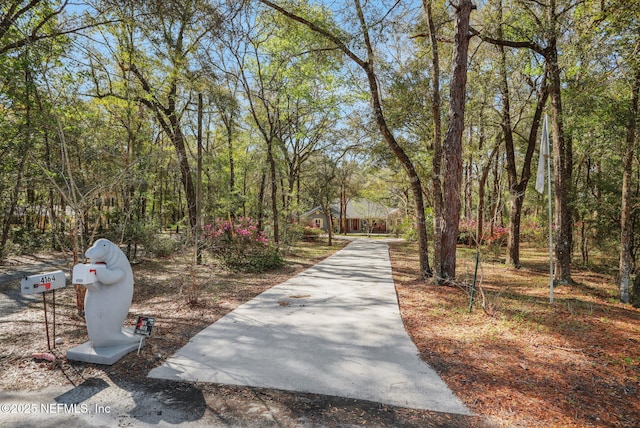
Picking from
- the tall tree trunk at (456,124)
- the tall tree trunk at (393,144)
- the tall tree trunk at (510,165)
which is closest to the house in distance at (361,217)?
the tall tree trunk at (510,165)

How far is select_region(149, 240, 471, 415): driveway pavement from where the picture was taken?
3.06 metres

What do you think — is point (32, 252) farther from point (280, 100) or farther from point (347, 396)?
point (347, 396)

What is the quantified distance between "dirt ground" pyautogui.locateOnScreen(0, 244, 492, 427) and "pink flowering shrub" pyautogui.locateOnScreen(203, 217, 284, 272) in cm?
334

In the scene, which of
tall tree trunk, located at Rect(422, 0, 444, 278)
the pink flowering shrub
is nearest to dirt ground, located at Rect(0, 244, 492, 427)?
the pink flowering shrub

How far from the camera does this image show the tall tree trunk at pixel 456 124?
681 centimetres

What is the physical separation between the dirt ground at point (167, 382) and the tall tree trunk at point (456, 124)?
4.85 m

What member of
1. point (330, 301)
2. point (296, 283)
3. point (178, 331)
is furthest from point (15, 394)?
point (296, 283)

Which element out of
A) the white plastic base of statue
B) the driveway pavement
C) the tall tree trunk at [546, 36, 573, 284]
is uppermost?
the tall tree trunk at [546, 36, 573, 284]

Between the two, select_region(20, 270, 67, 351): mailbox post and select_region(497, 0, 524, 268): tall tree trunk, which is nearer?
select_region(20, 270, 67, 351): mailbox post

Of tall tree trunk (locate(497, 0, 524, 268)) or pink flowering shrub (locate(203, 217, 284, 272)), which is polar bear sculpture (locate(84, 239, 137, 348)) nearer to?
pink flowering shrub (locate(203, 217, 284, 272))

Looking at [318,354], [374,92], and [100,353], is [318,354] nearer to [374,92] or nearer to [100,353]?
[100,353]

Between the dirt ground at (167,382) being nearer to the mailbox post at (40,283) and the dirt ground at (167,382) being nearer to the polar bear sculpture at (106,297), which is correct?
the polar bear sculpture at (106,297)

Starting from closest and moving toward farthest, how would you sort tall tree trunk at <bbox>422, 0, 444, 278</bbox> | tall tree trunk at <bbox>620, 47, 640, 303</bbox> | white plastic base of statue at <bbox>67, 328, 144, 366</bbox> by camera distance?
white plastic base of statue at <bbox>67, 328, 144, 366</bbox> → tall tree trunk at <bbox>620, 47, 640, 303</bbox> → tall tree trunk at <bbox>422, 0, 444, 278</bbox>

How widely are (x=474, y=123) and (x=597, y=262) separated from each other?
23.8 feet
